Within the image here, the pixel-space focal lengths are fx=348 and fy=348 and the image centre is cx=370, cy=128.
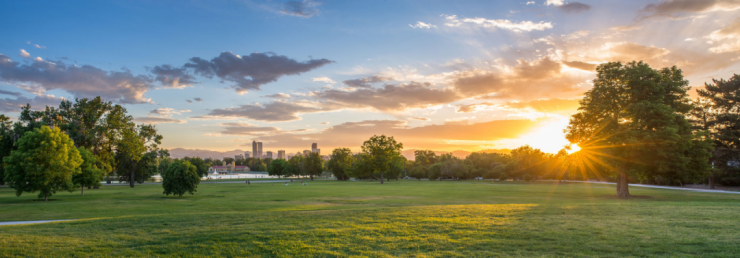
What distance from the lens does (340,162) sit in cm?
9481

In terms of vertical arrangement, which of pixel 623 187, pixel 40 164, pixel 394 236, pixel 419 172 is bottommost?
pixel 419 172

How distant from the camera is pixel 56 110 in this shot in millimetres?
50250

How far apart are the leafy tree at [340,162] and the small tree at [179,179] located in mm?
59128

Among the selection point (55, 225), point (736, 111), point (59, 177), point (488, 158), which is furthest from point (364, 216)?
point (488, 158)

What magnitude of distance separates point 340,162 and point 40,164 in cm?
7087

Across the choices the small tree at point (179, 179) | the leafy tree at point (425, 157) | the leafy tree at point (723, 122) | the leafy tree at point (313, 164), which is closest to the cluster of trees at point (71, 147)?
the small tree at point (179, 179)

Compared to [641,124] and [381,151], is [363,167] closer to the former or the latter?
[381,151]

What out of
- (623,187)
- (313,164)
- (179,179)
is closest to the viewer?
(623,187)

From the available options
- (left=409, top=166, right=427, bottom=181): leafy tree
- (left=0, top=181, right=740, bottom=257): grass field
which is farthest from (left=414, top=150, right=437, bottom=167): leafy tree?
(left=0, top=181, right=740, bottom=257): grass field

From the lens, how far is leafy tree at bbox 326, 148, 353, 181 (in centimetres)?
9362

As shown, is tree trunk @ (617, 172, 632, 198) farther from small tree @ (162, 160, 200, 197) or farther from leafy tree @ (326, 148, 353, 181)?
leafy tree @ (326, 148, 353, 181)

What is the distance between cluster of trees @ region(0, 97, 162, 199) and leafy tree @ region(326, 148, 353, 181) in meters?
43.3

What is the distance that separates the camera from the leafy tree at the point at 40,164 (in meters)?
25.9

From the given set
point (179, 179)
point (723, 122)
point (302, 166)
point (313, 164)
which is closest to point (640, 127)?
point (723, 122)
